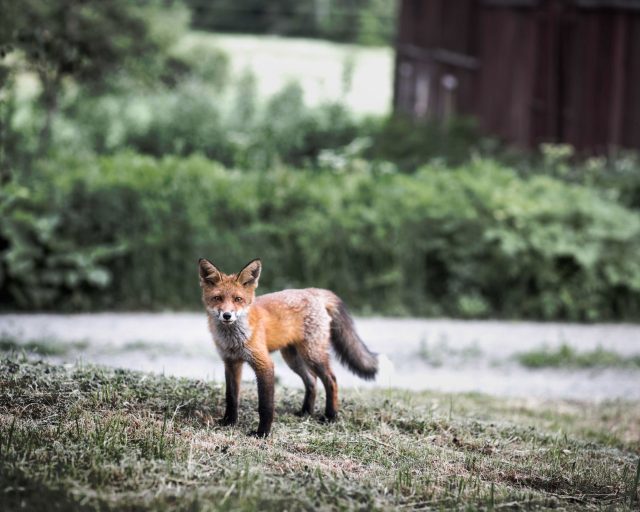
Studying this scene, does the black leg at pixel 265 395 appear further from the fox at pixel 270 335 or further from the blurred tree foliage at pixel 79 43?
the blurred tree foliage at pixel 79 43

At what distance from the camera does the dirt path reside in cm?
990

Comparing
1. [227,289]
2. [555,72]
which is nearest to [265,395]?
[227,289]

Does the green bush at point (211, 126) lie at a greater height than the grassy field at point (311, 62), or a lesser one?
lesser

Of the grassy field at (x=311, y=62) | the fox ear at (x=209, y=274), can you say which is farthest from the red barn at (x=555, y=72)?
the fox ear at (x=209, y=274)

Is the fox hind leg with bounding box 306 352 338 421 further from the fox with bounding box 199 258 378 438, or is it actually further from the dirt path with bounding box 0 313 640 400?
the dirt path with bounding box 0 313 640 400

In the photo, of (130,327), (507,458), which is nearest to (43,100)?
(130,327)

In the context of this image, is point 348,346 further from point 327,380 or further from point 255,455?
point 255,455

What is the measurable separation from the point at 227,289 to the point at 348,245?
21.7ft

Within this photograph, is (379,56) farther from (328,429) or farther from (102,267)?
(328,429)

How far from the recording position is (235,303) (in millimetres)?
5688

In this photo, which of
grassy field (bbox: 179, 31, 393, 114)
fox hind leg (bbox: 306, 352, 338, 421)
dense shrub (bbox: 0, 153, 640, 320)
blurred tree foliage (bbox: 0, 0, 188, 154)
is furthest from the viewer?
grassy field (bbox: 179, 31, 393, 114)

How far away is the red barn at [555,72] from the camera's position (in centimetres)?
1734

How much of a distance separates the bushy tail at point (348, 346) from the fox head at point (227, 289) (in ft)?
2.77

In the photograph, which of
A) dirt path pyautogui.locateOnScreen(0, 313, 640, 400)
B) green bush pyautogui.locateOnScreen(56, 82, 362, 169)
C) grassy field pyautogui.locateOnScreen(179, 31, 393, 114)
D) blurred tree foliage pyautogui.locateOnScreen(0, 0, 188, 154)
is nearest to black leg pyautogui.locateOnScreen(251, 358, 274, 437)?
dirt path pyautogui.locateOnScreen(0, 313, 640, 400)
